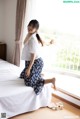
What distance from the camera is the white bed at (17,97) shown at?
2.44 meters

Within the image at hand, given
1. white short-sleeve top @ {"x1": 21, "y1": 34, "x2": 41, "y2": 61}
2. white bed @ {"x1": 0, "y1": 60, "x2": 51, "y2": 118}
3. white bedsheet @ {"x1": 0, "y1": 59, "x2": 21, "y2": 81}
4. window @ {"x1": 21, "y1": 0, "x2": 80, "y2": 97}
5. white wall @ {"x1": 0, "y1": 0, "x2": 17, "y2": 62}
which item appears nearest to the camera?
white bed @ {"x1": 0, "y1": 60, "x2": 51, "y2": 118}

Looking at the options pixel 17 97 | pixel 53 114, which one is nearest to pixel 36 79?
pixel 17 97

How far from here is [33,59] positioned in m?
2.66

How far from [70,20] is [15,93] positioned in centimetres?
165

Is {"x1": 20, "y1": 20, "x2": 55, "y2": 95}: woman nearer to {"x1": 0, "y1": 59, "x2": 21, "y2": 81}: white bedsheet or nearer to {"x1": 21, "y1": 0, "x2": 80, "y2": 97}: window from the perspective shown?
{"x1": 0, "y1": 59, "x2": 21, "y2": 81}: white bedsheet

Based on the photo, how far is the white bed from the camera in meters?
2.44

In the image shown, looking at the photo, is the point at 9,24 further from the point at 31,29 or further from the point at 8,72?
the point at 31,29

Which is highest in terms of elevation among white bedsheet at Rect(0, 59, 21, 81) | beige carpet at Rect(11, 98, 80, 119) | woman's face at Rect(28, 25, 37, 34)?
woman's face at Rect(28, 25, 37, 34)

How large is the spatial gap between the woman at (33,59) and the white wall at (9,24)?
1626mm

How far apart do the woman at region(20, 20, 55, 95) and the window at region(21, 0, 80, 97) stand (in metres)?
0.56

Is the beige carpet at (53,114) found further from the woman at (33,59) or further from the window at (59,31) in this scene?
the window at (59,31)

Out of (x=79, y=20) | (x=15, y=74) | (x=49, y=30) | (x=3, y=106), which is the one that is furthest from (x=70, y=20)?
(x=3, y=106)

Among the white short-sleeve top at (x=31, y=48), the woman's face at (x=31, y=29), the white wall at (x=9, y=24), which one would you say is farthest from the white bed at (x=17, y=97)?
the white wall at (x=9, y=24)

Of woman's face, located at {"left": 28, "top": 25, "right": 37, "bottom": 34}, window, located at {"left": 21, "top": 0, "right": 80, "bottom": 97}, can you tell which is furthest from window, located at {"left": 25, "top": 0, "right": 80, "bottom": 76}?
woman's face, located at {"left": 28, "top": 25, "right": 37, "bottom": 34}
